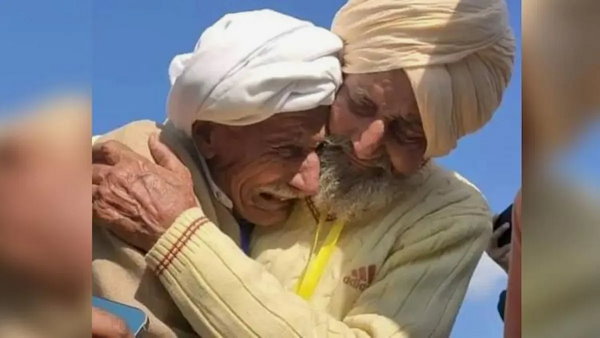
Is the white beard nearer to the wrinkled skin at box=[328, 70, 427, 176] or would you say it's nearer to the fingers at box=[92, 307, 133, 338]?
the wrinkled skin at box=[328, 70, 427, 176]

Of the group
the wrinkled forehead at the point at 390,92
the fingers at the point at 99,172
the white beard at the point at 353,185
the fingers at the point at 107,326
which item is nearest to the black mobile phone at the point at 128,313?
the fingers at the point at 107,326

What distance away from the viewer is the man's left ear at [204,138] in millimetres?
1167

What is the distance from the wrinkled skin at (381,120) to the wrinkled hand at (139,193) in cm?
18

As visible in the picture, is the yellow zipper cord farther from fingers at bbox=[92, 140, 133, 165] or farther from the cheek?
fingers at bbox=[92, 140, 133, 165]

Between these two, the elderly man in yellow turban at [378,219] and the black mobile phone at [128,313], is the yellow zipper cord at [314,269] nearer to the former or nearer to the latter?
the elderly man in yellow turban at [378,219]

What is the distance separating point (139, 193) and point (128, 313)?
13cm

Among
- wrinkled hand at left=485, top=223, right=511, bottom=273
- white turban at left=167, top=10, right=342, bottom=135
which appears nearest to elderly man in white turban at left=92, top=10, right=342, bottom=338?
white turban at left=167, top=10, right=342, bottom=135

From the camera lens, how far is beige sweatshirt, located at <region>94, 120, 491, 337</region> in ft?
3.66

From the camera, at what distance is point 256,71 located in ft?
3.67

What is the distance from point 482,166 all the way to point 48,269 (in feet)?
1.72

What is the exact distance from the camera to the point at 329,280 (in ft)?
3.77

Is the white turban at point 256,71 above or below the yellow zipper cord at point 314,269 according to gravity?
above

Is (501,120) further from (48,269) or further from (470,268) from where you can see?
(48,269)

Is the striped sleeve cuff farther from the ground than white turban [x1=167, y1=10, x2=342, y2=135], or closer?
closer
